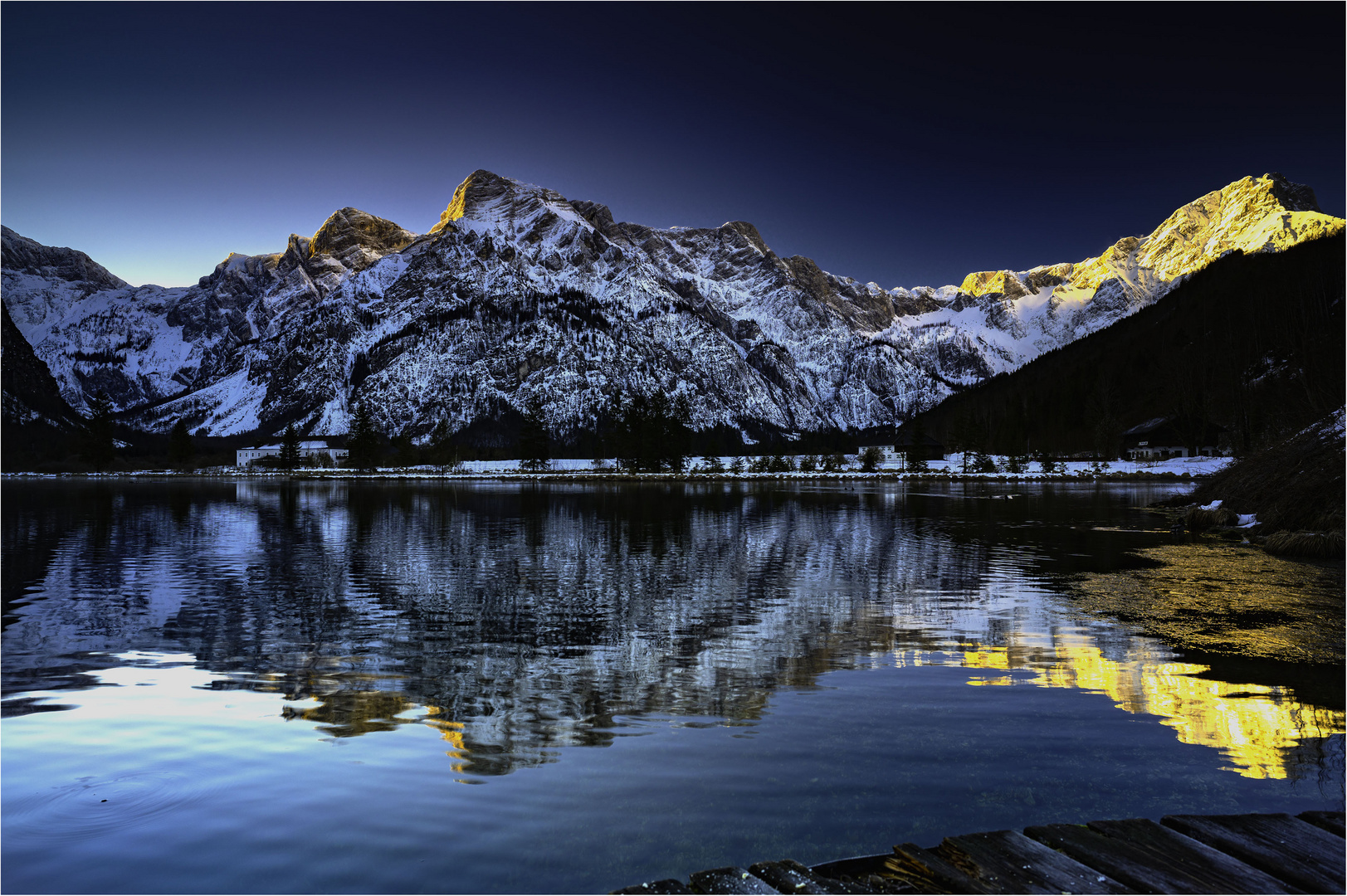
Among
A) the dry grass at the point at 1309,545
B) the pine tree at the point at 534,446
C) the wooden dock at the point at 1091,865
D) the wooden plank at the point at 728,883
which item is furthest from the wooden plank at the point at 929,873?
the pine tree at the point at 534,446

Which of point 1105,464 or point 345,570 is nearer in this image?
point 345,570

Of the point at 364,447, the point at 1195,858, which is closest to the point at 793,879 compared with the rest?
the point at 1195,858

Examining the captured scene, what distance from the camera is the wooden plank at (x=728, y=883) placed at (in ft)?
16.9

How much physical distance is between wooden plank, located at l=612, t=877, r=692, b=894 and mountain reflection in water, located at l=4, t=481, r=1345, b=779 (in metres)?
3.61

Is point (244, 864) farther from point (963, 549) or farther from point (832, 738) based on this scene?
point (963, 549)

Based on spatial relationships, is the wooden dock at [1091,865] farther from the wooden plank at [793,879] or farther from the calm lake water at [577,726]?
the calm lake water at [577,726]

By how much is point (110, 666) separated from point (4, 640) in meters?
3.83

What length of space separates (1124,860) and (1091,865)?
24 centimetres

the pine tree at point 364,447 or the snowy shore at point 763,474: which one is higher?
the pine tree at point 364,447

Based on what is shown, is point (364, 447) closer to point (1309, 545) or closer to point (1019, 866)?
point (1309, 545)

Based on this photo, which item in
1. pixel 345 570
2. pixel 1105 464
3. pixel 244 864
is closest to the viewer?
pixel 244 864

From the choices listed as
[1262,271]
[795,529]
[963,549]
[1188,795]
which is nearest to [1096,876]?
[1188,795]

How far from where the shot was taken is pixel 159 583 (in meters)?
22.6

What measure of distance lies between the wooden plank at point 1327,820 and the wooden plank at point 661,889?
5232mm
